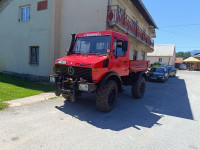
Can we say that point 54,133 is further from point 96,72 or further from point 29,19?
point 29,19

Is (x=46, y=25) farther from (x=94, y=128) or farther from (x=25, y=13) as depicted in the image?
(x=94, y=128)

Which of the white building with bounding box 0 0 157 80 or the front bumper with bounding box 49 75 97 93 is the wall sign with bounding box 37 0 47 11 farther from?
the front bumper with bounding box 49 75 97 93

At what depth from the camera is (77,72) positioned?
4.47 meters

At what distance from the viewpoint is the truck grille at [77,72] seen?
167 inches

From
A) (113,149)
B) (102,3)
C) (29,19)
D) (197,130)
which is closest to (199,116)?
(197,130)

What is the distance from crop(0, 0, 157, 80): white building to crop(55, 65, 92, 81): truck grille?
214 inches

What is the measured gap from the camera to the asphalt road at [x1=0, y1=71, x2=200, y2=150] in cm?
296

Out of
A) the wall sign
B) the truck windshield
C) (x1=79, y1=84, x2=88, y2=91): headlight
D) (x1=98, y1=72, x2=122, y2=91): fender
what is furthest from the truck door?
the wall sign

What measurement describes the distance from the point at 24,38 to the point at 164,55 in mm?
38158

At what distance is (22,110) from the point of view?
4648 mm

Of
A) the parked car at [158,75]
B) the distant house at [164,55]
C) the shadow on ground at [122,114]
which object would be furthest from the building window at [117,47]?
the distant house at [164,55]

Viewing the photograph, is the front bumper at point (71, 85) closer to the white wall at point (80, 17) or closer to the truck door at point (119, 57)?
the truck door at point (119, 57)

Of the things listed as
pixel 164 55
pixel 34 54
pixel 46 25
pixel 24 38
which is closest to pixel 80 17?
pixel 46 25

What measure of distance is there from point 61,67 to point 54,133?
7.46ft
